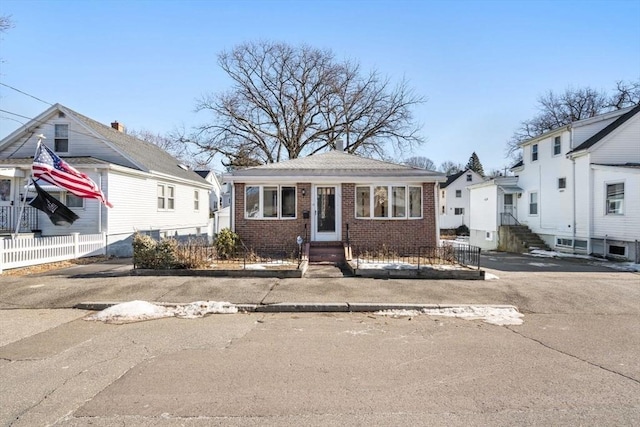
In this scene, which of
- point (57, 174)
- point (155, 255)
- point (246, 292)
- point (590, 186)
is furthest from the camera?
point (590, 186)

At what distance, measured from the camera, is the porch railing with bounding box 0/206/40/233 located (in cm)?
1631

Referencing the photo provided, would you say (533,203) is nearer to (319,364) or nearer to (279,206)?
(279,206)

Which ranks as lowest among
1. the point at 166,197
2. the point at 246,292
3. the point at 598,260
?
the point at 598,260

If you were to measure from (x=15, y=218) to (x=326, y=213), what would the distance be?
13230 mm

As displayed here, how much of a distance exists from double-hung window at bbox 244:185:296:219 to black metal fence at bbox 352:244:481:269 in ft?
10.1

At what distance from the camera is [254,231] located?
49.5ft

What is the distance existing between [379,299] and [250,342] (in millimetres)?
3502

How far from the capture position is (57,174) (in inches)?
522

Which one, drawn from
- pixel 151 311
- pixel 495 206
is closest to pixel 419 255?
pixel 151 311

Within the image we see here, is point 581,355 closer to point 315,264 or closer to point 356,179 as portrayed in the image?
point 315,264

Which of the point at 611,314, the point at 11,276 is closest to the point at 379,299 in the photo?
the point at 611,314

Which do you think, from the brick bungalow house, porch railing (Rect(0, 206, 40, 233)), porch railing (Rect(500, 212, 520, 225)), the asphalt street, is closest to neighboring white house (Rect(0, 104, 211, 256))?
porch railing (Rect(0, 206, 40, 233))

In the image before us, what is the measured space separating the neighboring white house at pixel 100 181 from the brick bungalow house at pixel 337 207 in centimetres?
597

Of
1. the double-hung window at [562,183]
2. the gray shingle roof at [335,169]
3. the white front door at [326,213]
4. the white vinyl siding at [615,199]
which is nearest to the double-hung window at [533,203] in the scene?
the double-hung window at [562,183]
